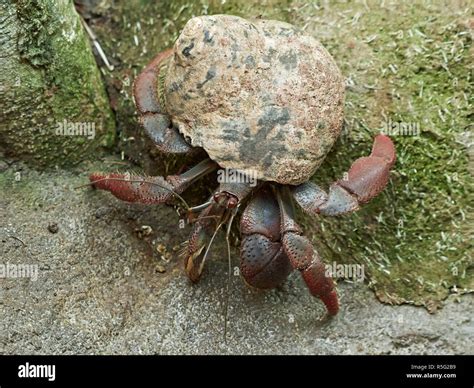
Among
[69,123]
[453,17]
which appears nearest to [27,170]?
[69,123]

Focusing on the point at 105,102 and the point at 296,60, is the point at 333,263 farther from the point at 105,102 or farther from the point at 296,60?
the point at 105,102
